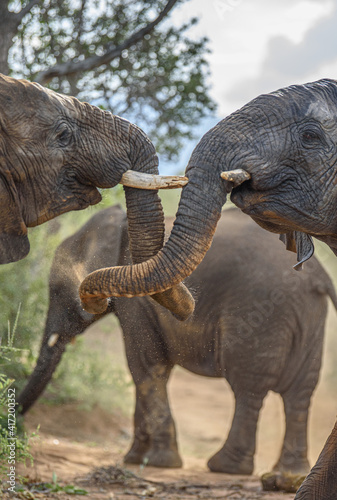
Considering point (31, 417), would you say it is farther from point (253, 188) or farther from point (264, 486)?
point (253, 188)

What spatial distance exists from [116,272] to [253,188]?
0.78 m

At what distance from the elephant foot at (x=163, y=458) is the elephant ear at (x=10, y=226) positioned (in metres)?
3.22

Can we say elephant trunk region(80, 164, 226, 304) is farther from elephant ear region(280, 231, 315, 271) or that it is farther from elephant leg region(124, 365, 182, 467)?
elephant leg region(124, 365, 182, 467)

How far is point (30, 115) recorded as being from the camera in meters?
4.12

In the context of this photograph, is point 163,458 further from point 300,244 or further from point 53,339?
point 300,244

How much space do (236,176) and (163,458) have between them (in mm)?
3948

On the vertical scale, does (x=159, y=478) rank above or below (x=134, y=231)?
below

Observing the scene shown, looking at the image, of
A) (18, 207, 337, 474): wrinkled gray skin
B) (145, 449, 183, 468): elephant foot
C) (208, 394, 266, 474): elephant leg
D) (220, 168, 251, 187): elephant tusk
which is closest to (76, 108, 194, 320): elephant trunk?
(220, 168, 251, 187): elephant tusk

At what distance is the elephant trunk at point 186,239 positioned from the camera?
379 cm

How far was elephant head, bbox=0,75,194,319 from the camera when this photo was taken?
412 centimetres

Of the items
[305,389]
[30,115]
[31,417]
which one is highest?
[30,115]

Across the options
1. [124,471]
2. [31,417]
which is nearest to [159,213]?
[124,471]

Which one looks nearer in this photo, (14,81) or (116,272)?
(116,272)

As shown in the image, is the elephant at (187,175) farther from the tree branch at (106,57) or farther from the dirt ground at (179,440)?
the tree branch at (106,57)
